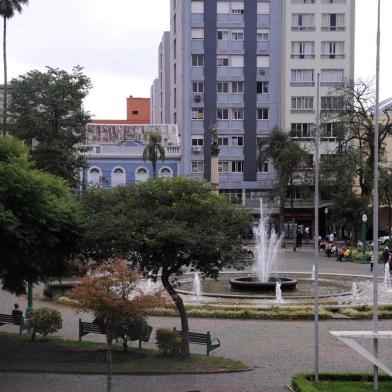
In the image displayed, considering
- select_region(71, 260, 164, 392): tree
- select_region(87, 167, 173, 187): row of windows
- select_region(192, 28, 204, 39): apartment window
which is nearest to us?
select_region(71, 260, 164, 392): tree

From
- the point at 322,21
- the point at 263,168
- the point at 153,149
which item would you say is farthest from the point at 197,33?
the point at 153,149

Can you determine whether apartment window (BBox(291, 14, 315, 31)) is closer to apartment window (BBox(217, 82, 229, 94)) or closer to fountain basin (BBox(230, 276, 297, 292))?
apartment window (BBox(217, 82, 229, 94))

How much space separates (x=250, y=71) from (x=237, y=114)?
449 centimetres

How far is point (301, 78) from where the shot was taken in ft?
219

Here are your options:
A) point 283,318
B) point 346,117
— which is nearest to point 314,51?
point 346,117

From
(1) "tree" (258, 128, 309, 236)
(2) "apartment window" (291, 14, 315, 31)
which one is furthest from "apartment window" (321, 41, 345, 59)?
(1) "tree" (258, 128, 309, 236)

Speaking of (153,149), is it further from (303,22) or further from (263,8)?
(303,22)

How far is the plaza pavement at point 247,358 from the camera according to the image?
1360 centimetres

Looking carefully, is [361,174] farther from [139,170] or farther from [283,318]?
[283,318]

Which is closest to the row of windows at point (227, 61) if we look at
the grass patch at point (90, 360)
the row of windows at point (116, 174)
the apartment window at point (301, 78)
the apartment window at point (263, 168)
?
the apartment window at point (301, 78)

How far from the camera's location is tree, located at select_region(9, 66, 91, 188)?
38281mm

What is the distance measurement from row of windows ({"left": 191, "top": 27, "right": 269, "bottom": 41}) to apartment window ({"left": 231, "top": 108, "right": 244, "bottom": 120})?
7092mm

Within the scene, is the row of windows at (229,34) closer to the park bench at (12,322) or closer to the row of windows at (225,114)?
the row of windows at (225,114)

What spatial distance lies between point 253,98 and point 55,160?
3197 cm
